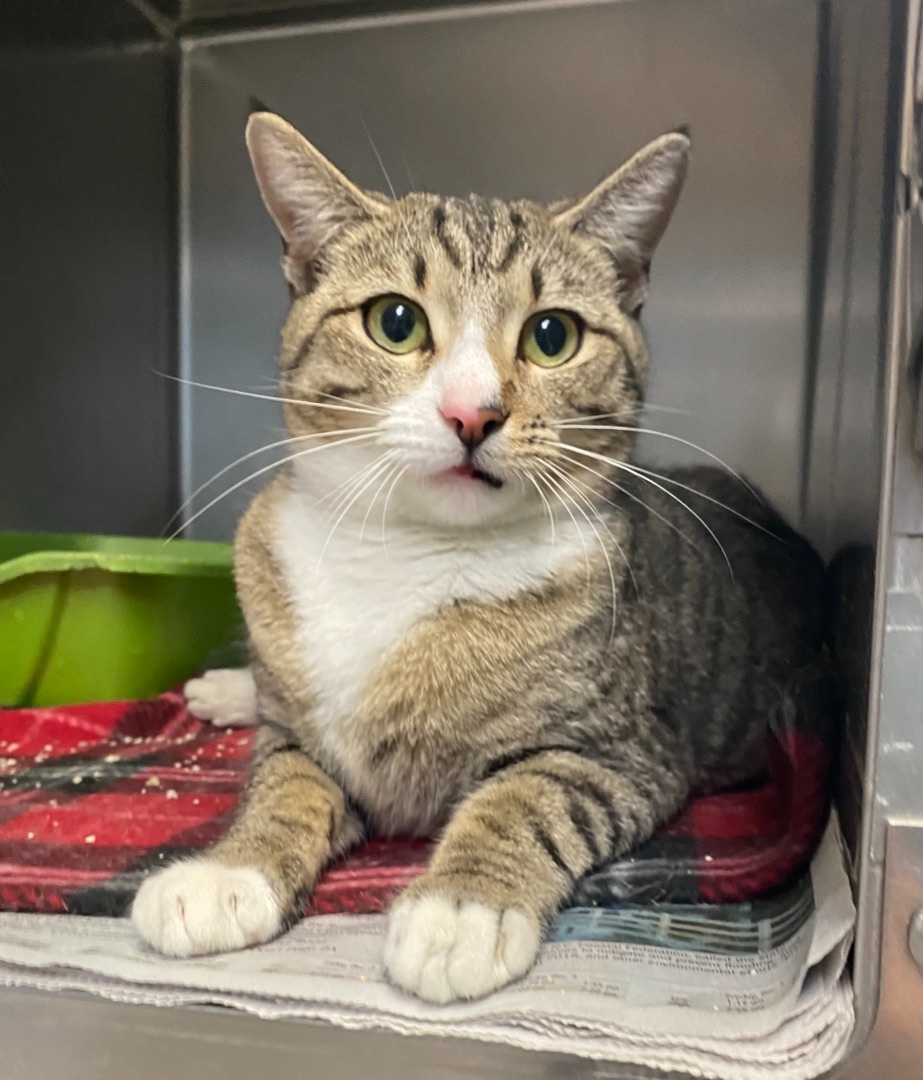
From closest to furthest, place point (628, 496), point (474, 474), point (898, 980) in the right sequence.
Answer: point (898, 980), point (474, 474), point (628, 496)

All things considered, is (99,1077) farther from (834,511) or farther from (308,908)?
(834,511)

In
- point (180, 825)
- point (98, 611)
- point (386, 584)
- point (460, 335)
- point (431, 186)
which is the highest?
point (431, 186)

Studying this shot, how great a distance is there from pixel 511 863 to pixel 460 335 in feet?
1.65

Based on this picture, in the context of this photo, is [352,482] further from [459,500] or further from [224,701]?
[224,701]

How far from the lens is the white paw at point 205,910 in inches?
28.0

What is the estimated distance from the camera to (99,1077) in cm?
63

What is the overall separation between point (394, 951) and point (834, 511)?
0.75m

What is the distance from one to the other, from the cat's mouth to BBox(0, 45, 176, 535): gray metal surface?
32.8 inches

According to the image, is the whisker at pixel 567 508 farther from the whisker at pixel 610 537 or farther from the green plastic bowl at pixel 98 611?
the green plastic bowl at pixel 98 611

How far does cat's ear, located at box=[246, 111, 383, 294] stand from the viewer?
0.94 m

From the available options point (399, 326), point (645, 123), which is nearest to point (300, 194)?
point (399, 326)

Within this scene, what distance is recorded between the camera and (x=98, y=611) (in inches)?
53.4

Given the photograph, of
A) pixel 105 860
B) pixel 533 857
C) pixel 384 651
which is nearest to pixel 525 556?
pixel 384 651

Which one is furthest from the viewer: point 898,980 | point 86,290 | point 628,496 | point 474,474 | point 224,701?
point 86,290
